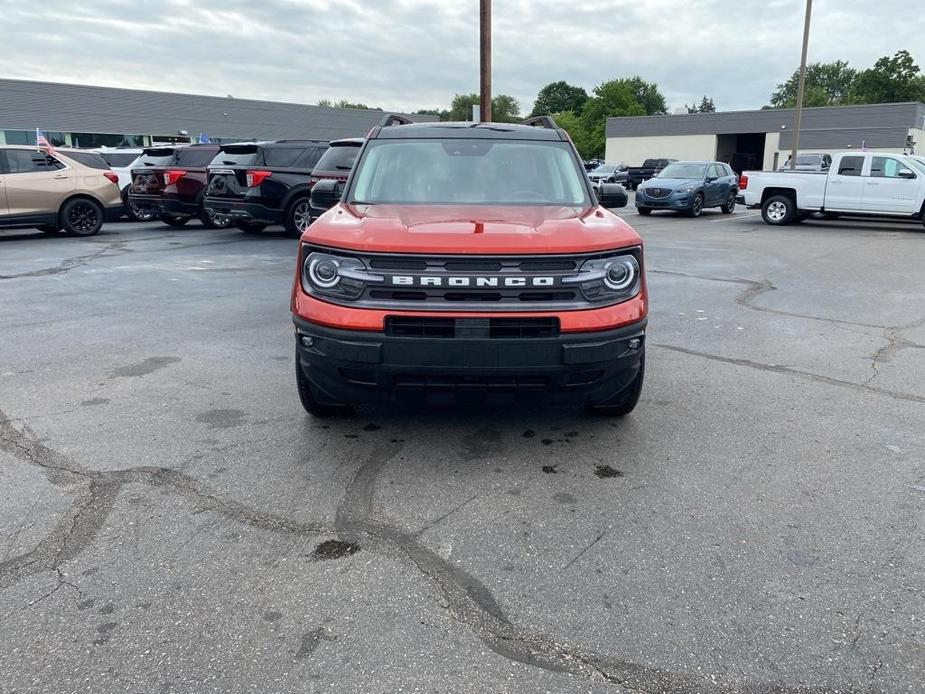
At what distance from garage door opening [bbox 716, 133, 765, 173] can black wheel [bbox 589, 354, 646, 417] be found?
5742 cm

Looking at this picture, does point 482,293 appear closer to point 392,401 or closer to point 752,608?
point 392,401

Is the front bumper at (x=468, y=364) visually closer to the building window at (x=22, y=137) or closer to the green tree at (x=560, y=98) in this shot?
the building window at (x=22, y=137)

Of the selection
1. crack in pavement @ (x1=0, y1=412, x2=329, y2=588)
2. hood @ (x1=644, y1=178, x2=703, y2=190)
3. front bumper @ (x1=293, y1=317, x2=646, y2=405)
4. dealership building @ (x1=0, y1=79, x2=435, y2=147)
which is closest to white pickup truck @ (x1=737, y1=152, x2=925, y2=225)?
hood @ (x1=644, y1=178, x2=703, y2=190)

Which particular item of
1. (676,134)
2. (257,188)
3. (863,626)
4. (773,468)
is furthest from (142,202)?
(676,134)

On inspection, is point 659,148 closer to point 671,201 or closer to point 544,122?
point 671,201

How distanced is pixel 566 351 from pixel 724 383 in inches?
93.7

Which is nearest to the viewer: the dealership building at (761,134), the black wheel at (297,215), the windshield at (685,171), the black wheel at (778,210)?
the black wheel at (297,215)

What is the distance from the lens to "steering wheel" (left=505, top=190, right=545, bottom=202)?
15.5ft

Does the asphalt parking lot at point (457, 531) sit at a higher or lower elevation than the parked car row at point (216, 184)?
lower

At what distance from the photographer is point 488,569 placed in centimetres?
289

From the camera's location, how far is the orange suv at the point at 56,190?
13328 mm

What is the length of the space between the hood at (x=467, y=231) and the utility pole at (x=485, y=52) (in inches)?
564

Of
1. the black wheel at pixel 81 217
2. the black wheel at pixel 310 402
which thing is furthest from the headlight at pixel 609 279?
the black wheel at pixel 81 217

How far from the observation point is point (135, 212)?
17.6 m
